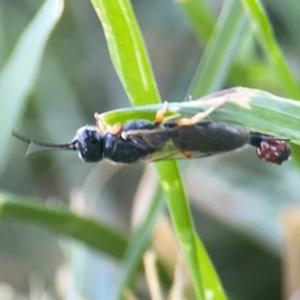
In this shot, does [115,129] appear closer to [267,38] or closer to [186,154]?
[186,154]

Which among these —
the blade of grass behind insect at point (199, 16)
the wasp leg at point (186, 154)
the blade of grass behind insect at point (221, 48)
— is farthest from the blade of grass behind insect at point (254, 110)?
the blade of grass behind insect at point (199, 16)

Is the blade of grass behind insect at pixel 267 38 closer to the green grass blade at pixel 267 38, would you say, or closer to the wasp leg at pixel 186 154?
the green grass blade at pixel 267 38

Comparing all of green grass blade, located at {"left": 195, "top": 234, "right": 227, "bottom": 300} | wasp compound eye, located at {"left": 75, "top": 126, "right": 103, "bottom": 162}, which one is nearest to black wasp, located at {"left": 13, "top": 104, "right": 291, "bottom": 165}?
wasp compound eye, located at {"left": 75, "top": 126, "right": 103, "bottom": 162}

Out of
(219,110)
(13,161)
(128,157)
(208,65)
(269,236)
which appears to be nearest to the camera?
(219,110)

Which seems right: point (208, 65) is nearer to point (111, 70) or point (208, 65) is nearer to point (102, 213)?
point (102, 213)

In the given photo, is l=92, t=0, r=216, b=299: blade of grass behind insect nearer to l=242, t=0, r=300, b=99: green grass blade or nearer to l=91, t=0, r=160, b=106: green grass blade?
l=91, t=0, r=160, b=106: green grass blade

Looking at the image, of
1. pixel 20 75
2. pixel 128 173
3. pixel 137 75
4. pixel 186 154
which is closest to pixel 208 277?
pixel 186 154

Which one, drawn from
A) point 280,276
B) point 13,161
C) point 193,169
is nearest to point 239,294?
point 280,276
